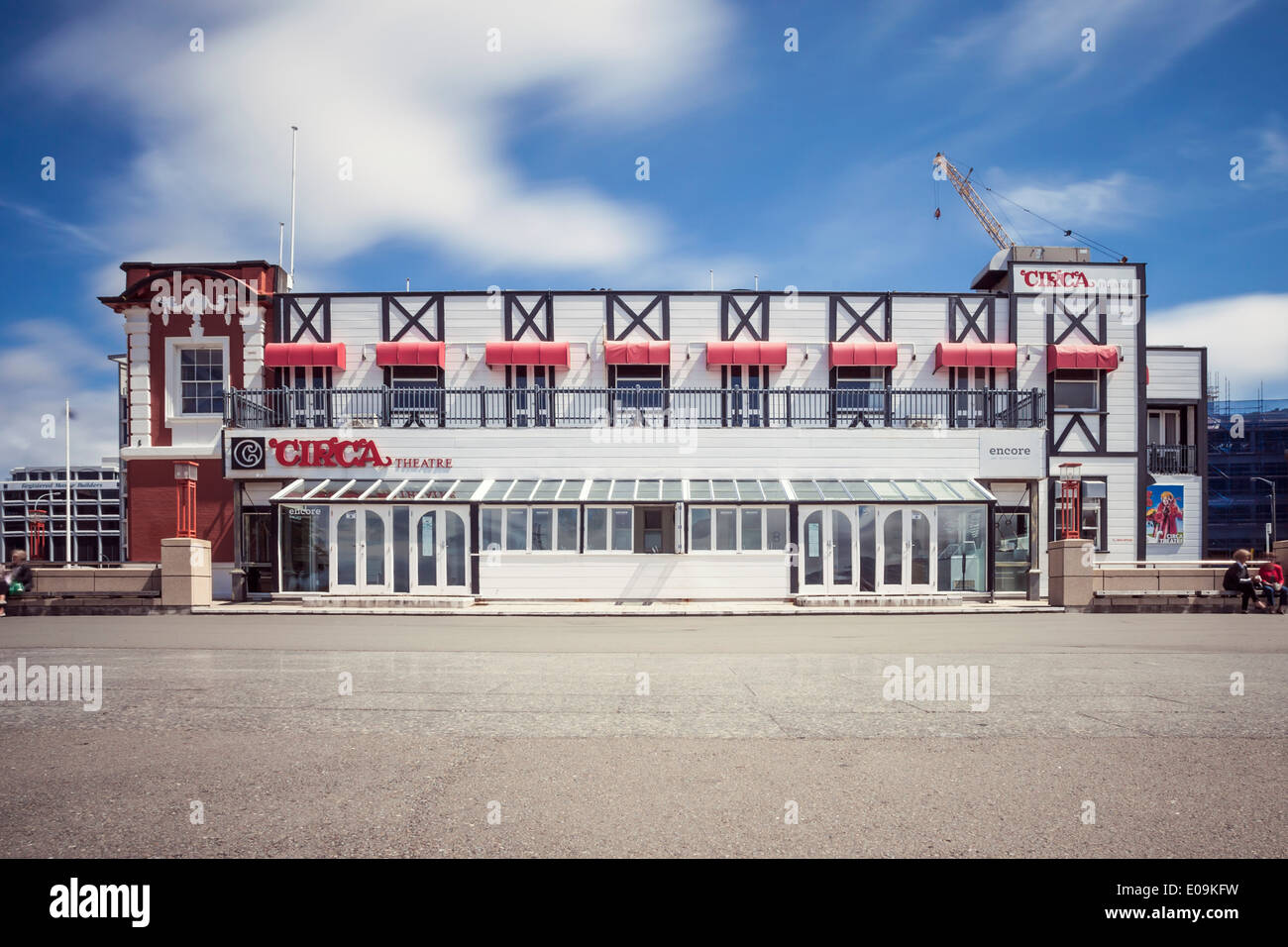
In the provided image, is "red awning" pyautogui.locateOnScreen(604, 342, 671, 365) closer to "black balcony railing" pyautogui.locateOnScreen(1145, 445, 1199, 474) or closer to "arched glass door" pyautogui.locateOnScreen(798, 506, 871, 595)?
"arched glass door" pyautogui.locateOnScreen(798, 506, 871, 595)

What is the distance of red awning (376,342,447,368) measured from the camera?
2714cm

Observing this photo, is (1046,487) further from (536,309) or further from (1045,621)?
(536,309)

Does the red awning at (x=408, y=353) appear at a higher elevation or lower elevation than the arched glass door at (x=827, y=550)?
higher

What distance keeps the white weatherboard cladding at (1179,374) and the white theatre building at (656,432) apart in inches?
4.0

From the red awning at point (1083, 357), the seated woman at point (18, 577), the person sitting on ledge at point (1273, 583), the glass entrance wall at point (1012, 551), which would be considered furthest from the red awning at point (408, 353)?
the person sitting on ledge at point (1273, 583)

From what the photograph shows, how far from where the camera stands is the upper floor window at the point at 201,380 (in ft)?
88.0

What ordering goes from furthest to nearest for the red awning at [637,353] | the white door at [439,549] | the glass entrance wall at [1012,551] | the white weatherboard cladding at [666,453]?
1. the red awning at [637,353]
2. the glass entrance wall at [1012,551]
3. the white weatherboard cladding at [666,453]
4. the white door at [439,549]

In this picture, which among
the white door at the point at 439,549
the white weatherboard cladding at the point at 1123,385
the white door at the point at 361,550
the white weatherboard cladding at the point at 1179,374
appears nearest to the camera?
the white door at the point at 361,550

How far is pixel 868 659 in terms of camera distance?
10.9m

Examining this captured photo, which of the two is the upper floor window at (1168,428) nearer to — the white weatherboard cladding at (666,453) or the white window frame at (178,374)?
the white weatherboard cladding at (666,453)

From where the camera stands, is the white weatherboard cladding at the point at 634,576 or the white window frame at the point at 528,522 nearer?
the white weatherboard cladding at the point at 634,576
